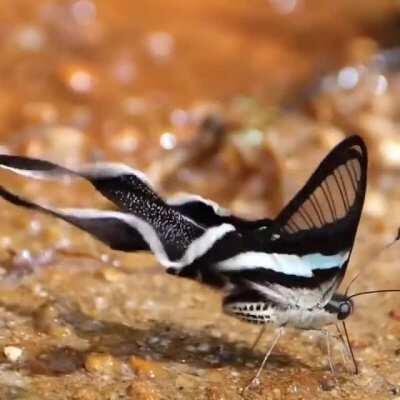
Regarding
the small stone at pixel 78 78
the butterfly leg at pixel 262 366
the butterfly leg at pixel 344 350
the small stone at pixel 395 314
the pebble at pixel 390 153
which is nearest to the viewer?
the butterfly leg at pixel 262 366

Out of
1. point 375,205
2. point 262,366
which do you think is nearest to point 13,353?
point 262,366

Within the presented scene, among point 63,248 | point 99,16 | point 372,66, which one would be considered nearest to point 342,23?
point 372,66

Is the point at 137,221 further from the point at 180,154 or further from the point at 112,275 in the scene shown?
the point at 180,154

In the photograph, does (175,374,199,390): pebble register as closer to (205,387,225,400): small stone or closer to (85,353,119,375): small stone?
(205,387,225,400): small stone

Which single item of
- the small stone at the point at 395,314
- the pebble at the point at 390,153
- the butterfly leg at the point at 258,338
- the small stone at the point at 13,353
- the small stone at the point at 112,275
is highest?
the pebble at the point at 390,153

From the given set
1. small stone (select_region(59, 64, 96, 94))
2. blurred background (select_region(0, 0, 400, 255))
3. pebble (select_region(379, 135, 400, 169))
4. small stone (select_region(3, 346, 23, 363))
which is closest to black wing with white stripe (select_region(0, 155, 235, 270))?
small stone (select_region(3, 346, 23, 363))

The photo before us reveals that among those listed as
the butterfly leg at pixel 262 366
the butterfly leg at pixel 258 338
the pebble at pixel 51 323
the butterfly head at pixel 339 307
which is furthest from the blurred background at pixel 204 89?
the butterfly head at pixel 339 307

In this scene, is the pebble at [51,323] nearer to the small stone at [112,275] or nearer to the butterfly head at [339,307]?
the small stone at [112,275]

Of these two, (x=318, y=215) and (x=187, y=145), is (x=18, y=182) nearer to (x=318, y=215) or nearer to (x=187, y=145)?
(x=187, y=145)
